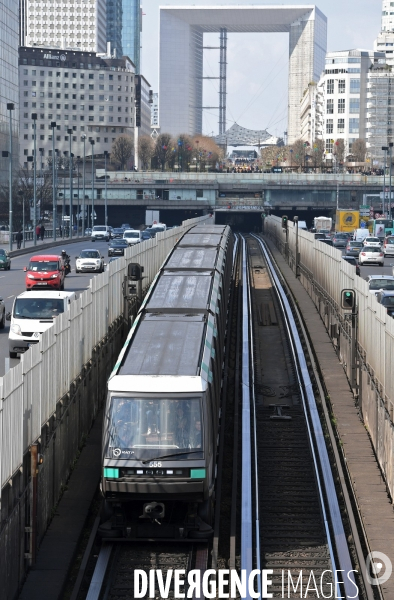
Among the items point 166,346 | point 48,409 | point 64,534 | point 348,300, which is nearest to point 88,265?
point 348,300

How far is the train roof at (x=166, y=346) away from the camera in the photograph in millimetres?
16547

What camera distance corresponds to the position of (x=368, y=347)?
24000 mm

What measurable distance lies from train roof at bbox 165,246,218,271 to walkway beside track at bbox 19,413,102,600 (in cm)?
1015

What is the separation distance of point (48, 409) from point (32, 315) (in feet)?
45.5

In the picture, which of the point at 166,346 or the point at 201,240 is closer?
the point at 166,346

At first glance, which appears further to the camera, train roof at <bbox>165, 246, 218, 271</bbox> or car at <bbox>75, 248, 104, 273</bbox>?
car at <bbox>75, 248, 104, 273</bbox>

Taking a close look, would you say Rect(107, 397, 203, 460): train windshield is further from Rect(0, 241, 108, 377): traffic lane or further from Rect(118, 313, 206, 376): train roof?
Rect(0, 241, 108, 377): traffic lane

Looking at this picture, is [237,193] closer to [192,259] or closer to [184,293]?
[192,259]

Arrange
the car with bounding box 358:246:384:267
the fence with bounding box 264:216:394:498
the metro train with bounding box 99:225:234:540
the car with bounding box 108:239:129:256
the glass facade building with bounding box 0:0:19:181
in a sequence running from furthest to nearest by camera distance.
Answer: the glass facade building with bounding box 0:0:19:181 < the car with bounding box 108:239:129:256 < the car with bounding box 358:246:384:267 < the fence with bounding box 264:216:394:498 < the metro train with bounding box 99:225:234:540

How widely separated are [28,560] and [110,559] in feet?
3.86

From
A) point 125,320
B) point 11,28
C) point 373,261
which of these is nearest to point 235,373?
point 125,320

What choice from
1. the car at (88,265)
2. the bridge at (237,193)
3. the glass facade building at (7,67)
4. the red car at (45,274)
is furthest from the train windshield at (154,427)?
the bridge at (237,193)

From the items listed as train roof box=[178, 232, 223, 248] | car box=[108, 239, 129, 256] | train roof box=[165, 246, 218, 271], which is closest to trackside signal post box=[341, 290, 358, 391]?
train roof box=[165, 246, 218, 271]

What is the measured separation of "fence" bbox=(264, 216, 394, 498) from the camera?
19641 millimetres
